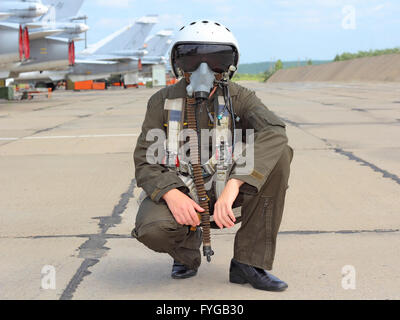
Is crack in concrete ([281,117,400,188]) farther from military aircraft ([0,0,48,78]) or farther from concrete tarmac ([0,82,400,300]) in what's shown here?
military aircraft ([0,0,48,78])

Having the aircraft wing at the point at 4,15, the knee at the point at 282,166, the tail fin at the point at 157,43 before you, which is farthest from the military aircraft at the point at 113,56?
the knee at the point at 282,166

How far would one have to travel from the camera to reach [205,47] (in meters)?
3.18

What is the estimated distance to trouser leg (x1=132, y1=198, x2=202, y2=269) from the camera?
3.01 meters

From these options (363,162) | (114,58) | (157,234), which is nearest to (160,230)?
(157,234)

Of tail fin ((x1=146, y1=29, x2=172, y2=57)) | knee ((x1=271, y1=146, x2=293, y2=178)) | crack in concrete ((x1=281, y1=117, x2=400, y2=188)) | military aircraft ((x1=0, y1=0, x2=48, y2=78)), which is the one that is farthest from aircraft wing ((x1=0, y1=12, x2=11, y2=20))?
tail fin ((x1=146, y1=29, x2=172, y2=57))

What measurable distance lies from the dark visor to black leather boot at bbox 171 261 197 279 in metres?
1.21

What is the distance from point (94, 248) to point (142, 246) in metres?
0.36

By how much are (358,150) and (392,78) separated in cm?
6847

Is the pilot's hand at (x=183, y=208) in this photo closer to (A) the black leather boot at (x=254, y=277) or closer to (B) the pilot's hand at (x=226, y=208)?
(B) the pilot's hand at (x=226, y=208)

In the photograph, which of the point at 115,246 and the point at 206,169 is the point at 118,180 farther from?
the point at 206,169

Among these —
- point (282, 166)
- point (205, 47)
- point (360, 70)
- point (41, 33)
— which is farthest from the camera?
point (360, 70)

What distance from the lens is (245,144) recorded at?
3.29 metres

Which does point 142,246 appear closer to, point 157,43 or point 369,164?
point 369,164

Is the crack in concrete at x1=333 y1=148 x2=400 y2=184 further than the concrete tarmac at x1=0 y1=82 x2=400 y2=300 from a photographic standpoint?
Yes
